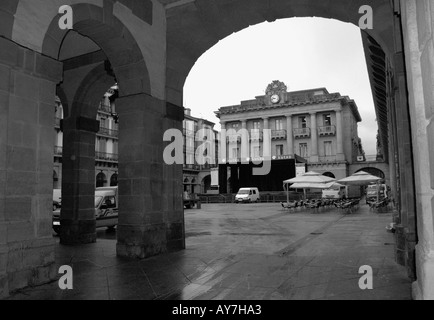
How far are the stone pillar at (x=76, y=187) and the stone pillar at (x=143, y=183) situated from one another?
2.75 m

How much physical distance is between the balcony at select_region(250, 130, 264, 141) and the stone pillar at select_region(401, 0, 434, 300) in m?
56.8

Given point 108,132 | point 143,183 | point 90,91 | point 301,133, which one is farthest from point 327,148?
point 143,183

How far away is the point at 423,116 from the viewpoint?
2979 millimetres

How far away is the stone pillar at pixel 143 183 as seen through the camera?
7414mm

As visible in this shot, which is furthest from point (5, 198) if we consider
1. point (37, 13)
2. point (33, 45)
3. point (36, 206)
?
point (37, 13)

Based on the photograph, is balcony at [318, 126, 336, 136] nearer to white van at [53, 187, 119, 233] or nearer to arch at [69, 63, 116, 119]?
white van at [53, 187, 119, 233]

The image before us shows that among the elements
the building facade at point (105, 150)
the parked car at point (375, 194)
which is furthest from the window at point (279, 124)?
the building facade at point (105, 150)

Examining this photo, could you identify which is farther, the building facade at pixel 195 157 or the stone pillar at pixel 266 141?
the building facade at pixel 195 157

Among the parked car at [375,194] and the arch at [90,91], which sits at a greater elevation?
the arch at [90,91]

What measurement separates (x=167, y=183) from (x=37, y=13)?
14.0 feet

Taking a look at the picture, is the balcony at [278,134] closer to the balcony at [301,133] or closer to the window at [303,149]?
the balcony at [301,133]

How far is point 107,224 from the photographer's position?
13.1m

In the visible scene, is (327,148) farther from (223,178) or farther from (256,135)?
(223,178)
